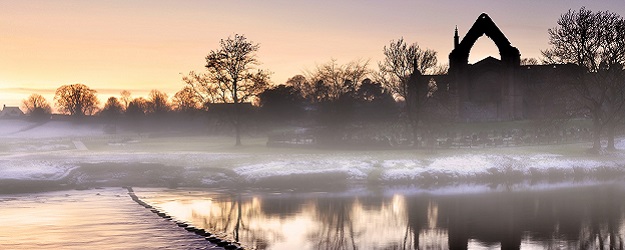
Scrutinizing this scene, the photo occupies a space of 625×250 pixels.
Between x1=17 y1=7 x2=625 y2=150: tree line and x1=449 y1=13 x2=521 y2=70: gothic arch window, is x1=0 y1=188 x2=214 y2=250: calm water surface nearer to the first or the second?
x1=17 y1=7 x2=625 y2=150: tree line

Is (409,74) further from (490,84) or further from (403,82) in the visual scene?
(490,84)

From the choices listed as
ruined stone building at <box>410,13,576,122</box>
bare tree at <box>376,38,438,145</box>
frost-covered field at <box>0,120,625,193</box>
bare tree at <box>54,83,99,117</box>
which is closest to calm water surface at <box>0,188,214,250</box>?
frost-covered field at <box>0,120,625,193</box>

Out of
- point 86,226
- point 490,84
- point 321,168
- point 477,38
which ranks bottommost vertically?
point 86,226

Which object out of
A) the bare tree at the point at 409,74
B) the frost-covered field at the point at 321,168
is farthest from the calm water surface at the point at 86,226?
the bare tree at the point at 409,74

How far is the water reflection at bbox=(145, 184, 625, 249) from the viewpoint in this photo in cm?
2680

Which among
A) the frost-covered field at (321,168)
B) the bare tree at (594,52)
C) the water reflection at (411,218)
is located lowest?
the water reflection at (411,218)

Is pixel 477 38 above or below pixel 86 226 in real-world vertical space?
above

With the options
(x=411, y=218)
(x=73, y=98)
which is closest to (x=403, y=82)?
(x=411, y=218)

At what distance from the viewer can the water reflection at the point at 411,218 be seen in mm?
26797

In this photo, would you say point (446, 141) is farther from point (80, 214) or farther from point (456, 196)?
point (80, 214)

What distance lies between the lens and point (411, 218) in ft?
109

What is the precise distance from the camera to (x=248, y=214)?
113 feet

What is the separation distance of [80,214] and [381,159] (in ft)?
93.4

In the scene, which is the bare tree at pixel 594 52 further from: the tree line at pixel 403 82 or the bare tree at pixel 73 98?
the bare tree at pixel 73 98
